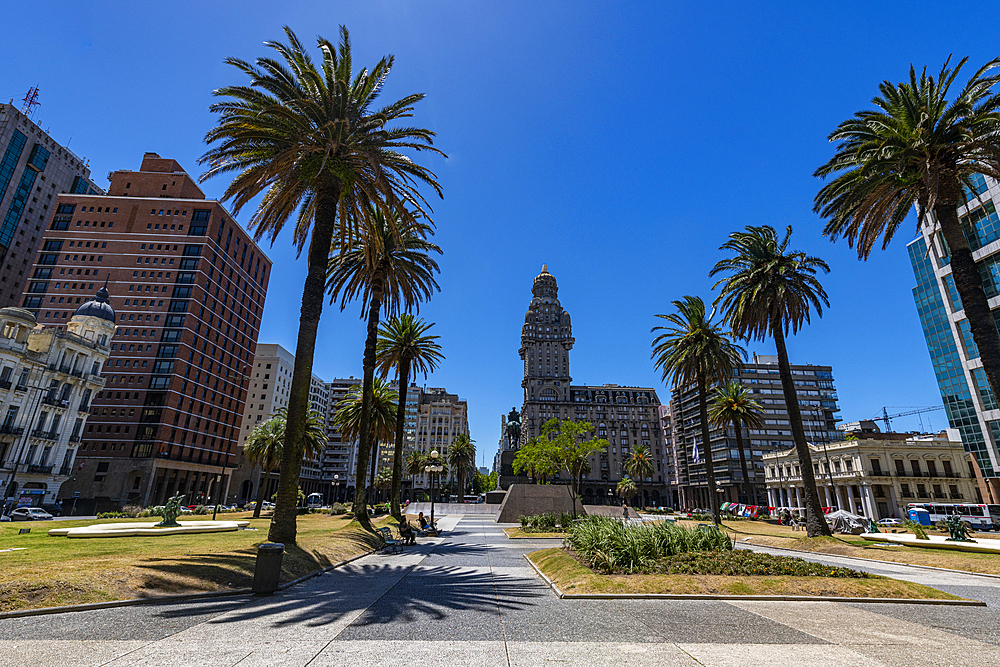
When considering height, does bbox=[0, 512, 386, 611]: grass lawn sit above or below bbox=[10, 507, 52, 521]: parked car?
above

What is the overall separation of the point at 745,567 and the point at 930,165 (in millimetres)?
19897

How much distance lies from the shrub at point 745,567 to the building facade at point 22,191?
139 m

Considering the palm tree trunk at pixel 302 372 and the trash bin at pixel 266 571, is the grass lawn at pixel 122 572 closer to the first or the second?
the trash bin at pixel 266 571

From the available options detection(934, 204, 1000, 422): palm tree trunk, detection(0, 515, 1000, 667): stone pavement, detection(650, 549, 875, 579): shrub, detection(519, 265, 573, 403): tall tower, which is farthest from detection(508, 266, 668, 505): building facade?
detection(0, 515, 1000, 667): stone pavement

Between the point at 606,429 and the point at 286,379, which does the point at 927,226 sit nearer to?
the point at 606,429

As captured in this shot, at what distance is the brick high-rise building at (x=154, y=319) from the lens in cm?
7925

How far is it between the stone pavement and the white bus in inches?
1767

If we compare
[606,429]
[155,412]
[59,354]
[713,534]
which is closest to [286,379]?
[155,412]

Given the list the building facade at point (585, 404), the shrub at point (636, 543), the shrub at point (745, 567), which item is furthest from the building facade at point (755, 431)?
the shrub at point (745, 567)

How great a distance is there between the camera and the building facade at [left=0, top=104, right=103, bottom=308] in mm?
101688

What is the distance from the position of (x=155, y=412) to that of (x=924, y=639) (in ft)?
322

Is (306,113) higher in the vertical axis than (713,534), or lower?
higher

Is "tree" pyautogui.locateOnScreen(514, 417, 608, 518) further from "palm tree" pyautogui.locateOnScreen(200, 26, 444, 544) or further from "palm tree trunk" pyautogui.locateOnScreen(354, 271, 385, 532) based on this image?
"palm tree" pyautogui.locateOnScreen(200, 26, 444, 544)

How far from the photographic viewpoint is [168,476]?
81375 millimetres
